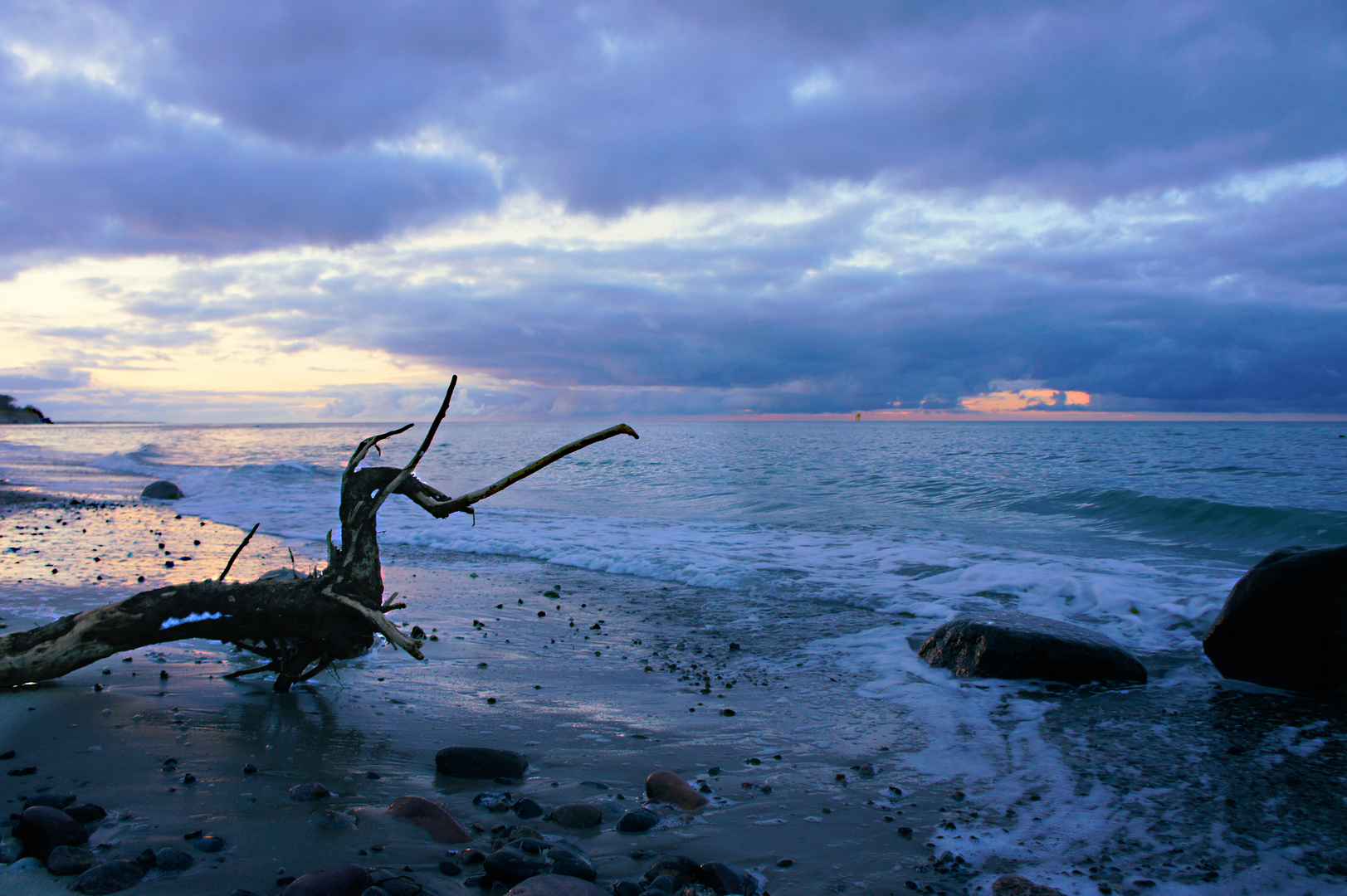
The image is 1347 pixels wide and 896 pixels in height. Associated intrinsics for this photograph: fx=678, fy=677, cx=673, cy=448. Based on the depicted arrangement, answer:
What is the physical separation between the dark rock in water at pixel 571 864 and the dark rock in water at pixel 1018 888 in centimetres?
170

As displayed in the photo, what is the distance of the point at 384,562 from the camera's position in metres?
10.8

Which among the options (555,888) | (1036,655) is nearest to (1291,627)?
(1036,655)

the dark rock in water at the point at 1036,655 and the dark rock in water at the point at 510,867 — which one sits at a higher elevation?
the dark rock in water at the point at 510,867

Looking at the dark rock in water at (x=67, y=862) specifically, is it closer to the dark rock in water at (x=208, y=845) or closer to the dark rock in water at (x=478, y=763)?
the dark rock in water at (x=208, y=845)

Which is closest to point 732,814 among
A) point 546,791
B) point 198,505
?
point 546,791

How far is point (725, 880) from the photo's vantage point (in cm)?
275

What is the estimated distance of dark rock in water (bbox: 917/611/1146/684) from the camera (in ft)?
18.9

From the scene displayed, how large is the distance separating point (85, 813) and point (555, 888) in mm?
2122

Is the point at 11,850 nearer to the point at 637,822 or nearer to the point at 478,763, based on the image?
the point at 478,763

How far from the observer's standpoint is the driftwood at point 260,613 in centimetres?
413

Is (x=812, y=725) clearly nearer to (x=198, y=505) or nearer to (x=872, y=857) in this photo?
(x=872, y=857)

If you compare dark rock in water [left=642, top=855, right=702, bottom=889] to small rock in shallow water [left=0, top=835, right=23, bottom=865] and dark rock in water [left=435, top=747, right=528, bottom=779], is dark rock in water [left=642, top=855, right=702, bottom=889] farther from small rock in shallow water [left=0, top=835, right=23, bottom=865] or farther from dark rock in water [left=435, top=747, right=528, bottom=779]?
small rock in shallow water [left=0, top=835, right=23, bottom=865]

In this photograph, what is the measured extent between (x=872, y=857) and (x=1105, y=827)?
1314 millimetres

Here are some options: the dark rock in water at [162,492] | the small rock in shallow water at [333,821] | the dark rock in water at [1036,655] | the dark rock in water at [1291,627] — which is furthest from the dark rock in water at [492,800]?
the dark rock in water at [162,492]
